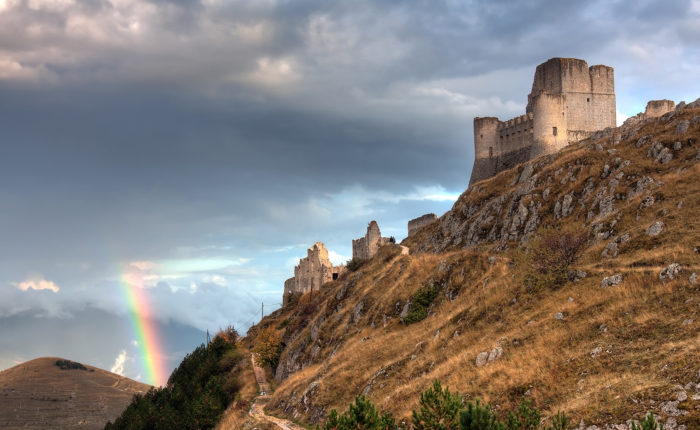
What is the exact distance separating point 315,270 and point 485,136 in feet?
127

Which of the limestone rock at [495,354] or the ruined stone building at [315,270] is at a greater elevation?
the ruined stone building at [315,270]

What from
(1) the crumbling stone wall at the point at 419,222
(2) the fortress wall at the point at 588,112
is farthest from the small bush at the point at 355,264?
(2) the fortress wall at the point at 588,112

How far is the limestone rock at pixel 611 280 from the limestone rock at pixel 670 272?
1818 millimetres

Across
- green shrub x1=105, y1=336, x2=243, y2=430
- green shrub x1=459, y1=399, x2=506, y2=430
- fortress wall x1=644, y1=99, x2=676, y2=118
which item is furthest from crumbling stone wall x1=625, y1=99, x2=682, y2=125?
green shrub x1=459, y1=399, x2=506, y2=430

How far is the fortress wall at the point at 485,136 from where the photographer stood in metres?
75.7

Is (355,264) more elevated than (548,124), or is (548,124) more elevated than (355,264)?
(548,124)

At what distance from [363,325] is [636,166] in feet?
79.1

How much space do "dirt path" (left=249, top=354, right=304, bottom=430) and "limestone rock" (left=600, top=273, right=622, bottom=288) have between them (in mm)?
18740

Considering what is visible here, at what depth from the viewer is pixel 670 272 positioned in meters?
23.2

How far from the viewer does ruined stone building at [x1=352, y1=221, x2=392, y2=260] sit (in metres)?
85.3

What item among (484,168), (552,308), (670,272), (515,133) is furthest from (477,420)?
(484,168)

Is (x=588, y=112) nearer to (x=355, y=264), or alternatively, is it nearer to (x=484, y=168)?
(x=484, y=168)

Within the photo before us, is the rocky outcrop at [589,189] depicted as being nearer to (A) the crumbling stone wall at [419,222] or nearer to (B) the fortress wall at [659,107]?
(B) the fortress wall at [659,107]

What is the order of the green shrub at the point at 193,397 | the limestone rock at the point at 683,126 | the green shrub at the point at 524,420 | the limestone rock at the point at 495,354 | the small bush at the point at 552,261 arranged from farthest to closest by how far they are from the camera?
the green shrub at the point at 193,397 < the limestone rock at the point at 683,126 < the small bush at the point at 552,261 < the limestone rock at the point at 495,354 < the green shrub at the point at 524,420
